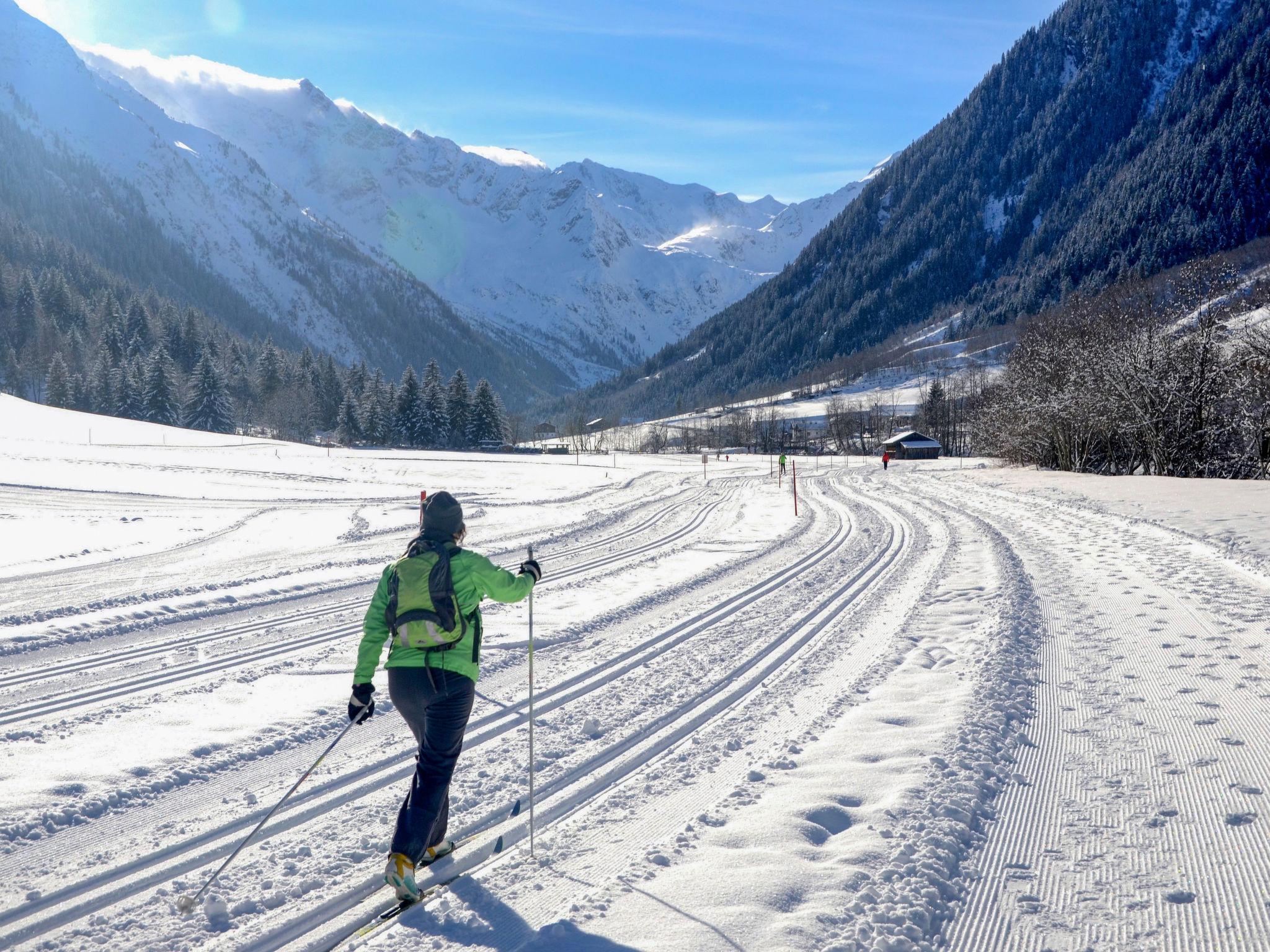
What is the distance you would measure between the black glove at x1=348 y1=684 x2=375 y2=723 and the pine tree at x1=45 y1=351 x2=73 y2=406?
90.4 meters

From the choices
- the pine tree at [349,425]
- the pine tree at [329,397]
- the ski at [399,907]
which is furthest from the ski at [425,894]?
the pine tree at [329,397]

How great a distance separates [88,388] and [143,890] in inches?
3450

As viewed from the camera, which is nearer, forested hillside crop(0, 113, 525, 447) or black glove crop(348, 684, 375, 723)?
black glove crop(348, 684, 375, 723)

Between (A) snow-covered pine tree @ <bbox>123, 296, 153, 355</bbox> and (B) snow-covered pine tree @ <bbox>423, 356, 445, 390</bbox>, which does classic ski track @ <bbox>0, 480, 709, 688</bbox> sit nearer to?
(B) snow-covered pine tree @ <bbox>423, 356, 445, 390</bbox>

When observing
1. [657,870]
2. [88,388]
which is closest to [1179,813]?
[657,870]

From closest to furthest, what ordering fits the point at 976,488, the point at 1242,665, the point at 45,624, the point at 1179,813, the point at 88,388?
the point at 1179,813 < the point at 1242,665 < the point at 45,624 < the point at 976,488 < the point at 88,388

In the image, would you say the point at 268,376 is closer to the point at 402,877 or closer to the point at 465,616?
the point at 465,616

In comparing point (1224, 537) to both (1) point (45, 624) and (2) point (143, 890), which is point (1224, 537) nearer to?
(2) point (143, 890)

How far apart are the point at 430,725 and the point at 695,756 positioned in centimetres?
217

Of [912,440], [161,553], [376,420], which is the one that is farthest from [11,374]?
[912,440]

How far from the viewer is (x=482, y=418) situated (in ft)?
237

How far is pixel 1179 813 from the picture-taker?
417 cm

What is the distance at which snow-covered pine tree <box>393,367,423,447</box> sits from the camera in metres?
71.2

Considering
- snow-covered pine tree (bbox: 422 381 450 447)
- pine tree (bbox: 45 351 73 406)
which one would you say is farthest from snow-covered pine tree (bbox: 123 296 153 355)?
snow-covered pine tree (bbox: 422 381 450 447)
